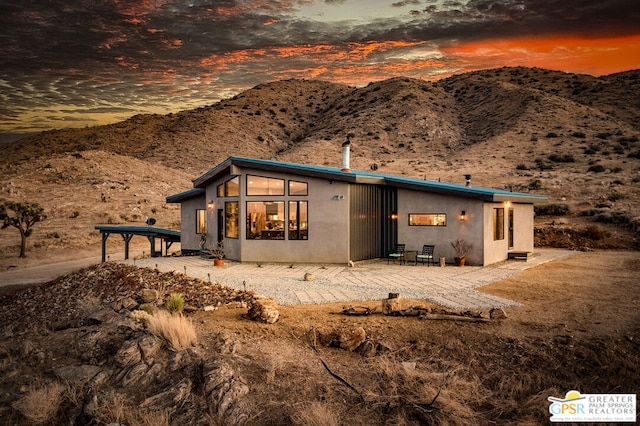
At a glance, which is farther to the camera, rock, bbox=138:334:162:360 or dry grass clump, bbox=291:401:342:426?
rock, bbox=138:334:162:360

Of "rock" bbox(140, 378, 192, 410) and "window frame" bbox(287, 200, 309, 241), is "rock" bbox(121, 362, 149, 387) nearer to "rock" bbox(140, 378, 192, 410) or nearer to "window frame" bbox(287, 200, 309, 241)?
"rock" bbox(140, 378, 192, 410)

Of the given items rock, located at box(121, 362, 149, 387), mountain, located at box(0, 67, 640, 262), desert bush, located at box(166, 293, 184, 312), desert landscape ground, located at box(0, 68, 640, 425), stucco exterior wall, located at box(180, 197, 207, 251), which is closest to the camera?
desert landscape ground, located at box(0, 68, 640, 425)

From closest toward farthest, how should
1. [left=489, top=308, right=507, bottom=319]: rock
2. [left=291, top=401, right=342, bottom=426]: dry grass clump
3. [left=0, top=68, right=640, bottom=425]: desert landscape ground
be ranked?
[left=291, top=401, right=342, bottom=426]: dry grass clump, [left=0, top=68, right=640, bottom=425]: desert landscape ground, [left=489, top=308, right=507, bottom=319]: rock

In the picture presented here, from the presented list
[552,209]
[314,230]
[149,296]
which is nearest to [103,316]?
[149,296]

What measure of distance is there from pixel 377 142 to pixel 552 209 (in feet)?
91.7

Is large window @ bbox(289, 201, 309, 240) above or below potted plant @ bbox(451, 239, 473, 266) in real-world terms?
above

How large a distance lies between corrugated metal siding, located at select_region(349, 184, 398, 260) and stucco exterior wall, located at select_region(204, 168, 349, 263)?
0.40 m

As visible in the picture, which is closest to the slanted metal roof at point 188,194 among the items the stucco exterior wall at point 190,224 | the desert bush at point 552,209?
the stucco exterior wall at point 190,224

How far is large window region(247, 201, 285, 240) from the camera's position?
15.8m

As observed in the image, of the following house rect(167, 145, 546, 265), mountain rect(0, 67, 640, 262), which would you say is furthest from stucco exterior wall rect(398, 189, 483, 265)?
mountain rect(0, 67, 640, 262)

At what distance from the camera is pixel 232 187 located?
16.7 metres

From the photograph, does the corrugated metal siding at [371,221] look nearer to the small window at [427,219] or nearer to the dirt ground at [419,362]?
the small window at [427,219]

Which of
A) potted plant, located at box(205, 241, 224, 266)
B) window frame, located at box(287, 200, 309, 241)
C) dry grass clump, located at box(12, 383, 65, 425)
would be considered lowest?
dry grass clump, located at box(12, 383, 65, 425)

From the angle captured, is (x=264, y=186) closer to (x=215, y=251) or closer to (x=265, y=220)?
(x=265, y=220)
